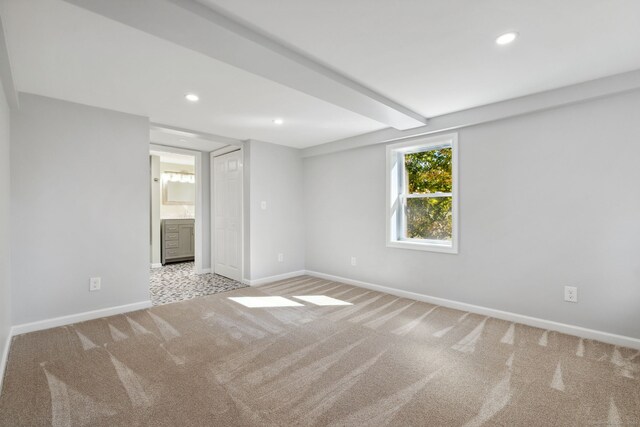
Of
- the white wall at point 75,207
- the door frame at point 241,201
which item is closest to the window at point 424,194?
the door frame at point 241,201

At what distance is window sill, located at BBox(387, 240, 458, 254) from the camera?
11.4ft

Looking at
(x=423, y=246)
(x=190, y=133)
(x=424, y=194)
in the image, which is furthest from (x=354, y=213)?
(x=190, y=133)

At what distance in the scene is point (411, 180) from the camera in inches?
160

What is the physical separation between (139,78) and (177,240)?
461cm

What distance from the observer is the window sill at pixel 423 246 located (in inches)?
137

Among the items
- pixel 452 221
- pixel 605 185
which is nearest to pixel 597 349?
pixel 605 185

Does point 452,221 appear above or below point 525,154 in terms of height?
below

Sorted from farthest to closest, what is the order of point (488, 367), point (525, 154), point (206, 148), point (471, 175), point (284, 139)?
1. point (206, 148)
2. point (284, 139)
3. point (471, 175)
4. point (525, 154)
5. point (488, 367)

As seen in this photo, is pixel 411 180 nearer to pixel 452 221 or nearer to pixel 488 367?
pixel 452 221

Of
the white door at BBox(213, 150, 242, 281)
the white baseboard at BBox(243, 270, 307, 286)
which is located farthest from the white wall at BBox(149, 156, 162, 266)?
the white baseboard at BBox(243, 270, 307, 286)

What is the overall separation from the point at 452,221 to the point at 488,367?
1.71 meters

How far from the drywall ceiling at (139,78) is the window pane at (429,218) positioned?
120 centimetres

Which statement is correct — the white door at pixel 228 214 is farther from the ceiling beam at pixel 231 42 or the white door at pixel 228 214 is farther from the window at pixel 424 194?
the ceiling beam at pixel 231 42

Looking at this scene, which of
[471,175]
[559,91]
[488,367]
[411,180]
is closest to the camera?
[488,367]
